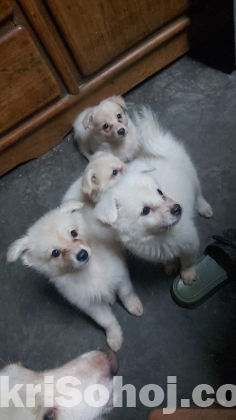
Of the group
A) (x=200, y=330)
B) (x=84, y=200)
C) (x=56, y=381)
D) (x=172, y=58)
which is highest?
A: (x=56, y=381)

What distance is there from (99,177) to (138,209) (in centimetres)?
40

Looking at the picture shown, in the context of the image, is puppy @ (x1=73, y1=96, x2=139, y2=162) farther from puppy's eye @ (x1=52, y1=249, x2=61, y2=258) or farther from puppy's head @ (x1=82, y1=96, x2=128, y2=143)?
puppy's eye @ (x1=52, y1=249, x2=61, y2=258)

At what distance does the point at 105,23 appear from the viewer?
216 centimetres

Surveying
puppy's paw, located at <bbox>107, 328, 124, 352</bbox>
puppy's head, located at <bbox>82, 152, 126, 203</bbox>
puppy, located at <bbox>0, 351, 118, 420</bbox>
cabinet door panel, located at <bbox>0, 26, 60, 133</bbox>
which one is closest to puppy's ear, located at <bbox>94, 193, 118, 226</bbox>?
puppy's head, located at <bbox>82, 152, 126, 203</bbox>

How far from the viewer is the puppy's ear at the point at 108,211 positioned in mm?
1541

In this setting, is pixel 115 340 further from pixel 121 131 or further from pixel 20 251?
pixel 121 131

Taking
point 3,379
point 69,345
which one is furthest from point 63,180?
point 3,379

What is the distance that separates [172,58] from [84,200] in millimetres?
1182

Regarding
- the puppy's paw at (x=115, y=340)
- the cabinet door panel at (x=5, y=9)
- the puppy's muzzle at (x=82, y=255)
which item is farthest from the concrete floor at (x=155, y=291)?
the cabinet door panel at (x=5, y=9)

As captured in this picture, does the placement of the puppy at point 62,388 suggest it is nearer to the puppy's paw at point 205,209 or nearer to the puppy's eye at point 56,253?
the puppy's eye at point 56,253

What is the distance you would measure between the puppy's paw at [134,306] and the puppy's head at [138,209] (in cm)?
43

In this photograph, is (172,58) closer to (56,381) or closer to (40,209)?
(40,209)

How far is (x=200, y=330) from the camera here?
1.83 metres

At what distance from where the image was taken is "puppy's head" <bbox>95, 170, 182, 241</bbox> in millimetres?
1519
